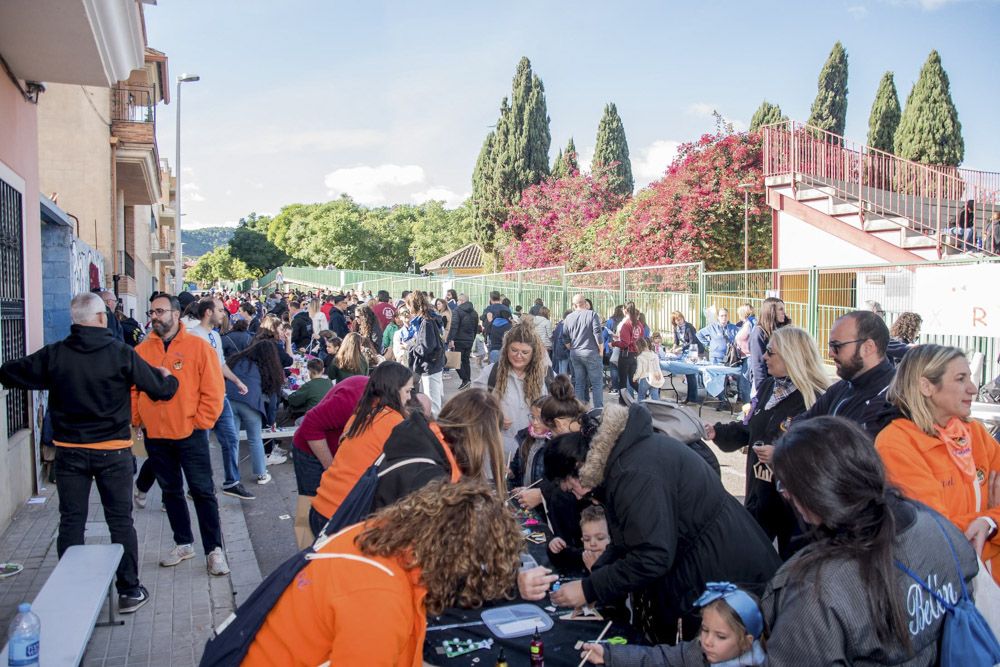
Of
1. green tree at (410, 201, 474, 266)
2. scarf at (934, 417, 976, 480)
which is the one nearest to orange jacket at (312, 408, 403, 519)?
scarf at (934, 417, 976, 480)

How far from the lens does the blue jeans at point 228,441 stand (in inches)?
292

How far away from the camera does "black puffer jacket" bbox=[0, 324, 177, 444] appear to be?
14.9ft

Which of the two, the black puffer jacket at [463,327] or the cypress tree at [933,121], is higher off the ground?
the cypress tree at [933,121]

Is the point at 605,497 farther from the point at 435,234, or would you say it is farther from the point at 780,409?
the point at 435,234

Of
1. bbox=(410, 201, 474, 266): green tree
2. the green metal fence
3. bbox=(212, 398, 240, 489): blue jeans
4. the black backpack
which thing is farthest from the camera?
bbox=(410, 201, 474, 266): green tree

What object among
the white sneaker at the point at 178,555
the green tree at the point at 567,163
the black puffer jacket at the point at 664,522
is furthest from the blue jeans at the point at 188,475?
the green tree at the point at 567,163

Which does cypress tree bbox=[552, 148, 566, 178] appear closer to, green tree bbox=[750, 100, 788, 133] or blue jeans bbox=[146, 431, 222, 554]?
green tree bbox=[750, 100, 788, 133]

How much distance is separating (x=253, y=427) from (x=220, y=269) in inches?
3687

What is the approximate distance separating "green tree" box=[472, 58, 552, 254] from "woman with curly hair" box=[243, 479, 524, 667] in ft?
129

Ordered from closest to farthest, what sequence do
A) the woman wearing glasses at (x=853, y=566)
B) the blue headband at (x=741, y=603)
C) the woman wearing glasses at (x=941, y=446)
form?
the woman wearing glasses at (x=853, y=566)
the blue headband at (x=741, y=603)
the woman wearing glasses at (x=941, y=446)

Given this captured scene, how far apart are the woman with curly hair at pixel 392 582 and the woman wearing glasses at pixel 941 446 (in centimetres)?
170

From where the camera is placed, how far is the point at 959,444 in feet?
10.2

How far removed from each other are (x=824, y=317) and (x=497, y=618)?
11.0 metres

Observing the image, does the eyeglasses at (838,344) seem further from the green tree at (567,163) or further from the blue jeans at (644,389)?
the green tree at (567,163)
